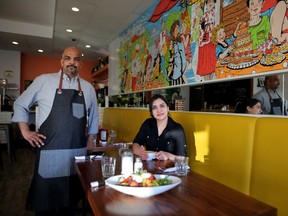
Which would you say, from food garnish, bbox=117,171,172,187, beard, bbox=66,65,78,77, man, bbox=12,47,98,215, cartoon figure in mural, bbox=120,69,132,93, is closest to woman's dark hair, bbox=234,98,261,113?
food garnish, bbox=117,171,172,187

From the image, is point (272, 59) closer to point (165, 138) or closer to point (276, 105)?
point (276, 105)

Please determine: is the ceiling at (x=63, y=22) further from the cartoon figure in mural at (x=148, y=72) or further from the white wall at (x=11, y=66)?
the cartoon figure in mural at (x=148, y=72)

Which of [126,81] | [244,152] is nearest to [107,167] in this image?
[244,152]

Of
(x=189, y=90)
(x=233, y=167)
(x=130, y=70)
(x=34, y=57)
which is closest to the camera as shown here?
(x=233, y=167)

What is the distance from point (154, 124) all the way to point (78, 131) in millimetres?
726

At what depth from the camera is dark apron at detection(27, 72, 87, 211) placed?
183cm

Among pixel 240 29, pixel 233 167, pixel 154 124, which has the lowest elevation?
pixel 233 167

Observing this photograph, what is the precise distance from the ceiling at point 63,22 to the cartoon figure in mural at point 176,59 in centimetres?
104

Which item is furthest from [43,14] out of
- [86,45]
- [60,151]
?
[60,151]

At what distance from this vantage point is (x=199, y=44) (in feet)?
8.25

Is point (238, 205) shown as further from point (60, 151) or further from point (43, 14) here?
point (43, 14)

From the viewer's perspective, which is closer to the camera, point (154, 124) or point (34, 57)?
point (154, 124)

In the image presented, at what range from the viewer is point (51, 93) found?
194 cm

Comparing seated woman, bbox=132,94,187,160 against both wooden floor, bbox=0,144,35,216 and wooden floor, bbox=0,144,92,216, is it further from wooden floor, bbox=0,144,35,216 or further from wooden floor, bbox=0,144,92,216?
wooden floor, bbox=0,144,35,216
